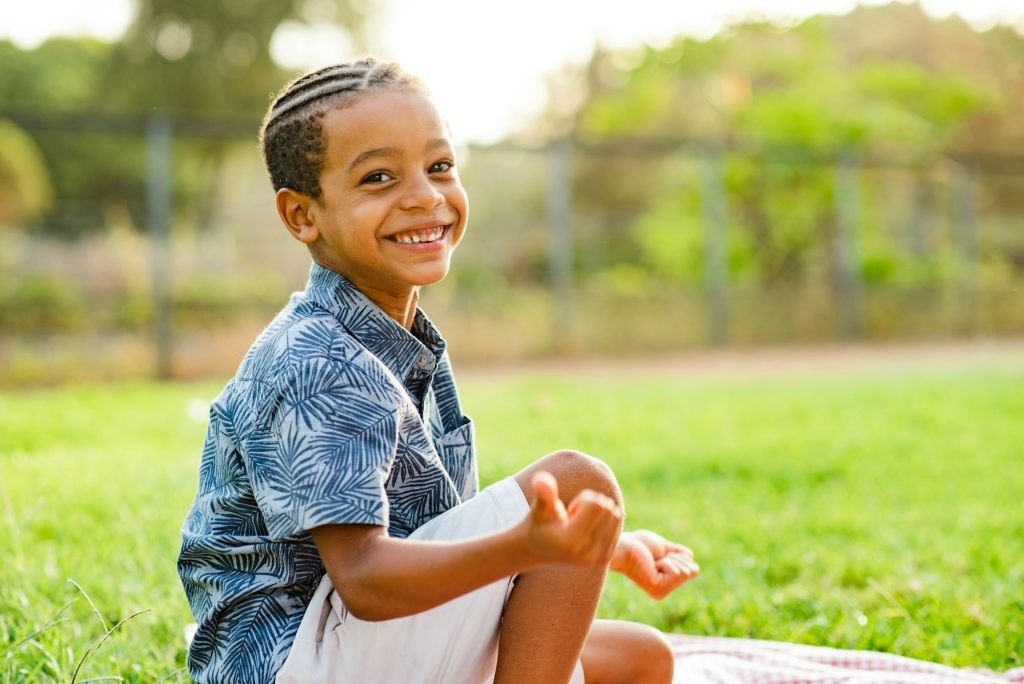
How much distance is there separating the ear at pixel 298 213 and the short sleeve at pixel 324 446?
0.91 ft

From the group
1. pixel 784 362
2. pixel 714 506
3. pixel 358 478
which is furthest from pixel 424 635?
pixel 784 362

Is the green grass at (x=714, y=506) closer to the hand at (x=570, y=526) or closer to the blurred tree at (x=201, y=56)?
the hand at (x=570, y=526)

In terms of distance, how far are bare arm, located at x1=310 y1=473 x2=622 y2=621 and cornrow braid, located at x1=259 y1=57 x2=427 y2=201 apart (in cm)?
57

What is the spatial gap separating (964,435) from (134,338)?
5752mm

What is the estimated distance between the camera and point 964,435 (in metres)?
5.50

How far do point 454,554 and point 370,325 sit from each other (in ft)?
1.51

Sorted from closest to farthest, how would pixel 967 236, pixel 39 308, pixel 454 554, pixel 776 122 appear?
pixel 454 554, pixel 39 308, pixel 967 236, pixel 776 122

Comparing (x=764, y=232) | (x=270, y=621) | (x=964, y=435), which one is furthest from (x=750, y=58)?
(x=270, y=621)

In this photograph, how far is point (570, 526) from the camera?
132 cm

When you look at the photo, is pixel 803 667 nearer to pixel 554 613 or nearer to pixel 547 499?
pixel 554 613

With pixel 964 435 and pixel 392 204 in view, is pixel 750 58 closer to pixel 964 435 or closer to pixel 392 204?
pixel 964 435

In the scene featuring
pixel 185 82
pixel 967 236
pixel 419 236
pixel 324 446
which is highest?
pixel 185 82

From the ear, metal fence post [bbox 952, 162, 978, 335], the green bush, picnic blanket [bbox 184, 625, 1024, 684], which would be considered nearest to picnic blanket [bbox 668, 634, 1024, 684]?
picnic blanket [bbox 184, 625, 1024, 684]

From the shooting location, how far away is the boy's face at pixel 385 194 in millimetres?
1697
